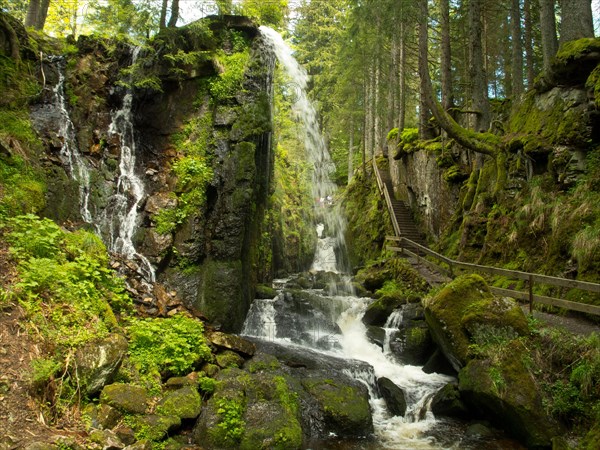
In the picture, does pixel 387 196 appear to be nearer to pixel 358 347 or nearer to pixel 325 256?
pixel 325 256

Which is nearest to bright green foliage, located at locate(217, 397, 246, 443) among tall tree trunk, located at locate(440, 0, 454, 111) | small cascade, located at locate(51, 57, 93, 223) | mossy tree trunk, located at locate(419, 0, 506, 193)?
small cascade, located at locate(51, 57, 93, 223)

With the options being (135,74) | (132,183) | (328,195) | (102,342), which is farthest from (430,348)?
(328,195)

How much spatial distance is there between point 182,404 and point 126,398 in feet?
3.20

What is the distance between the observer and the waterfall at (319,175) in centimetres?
2400

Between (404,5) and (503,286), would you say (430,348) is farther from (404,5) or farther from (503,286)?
(404,5)

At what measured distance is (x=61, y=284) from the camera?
6840mm

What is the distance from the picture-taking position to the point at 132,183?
1206 centimetres

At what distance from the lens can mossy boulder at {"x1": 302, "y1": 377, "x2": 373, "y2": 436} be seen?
744 cm

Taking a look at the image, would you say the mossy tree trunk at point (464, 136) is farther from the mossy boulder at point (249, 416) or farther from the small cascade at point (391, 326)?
the mossy boulder at point (249, 416)

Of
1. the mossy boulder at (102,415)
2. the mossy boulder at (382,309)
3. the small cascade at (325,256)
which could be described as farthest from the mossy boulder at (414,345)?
the small cascade at (325,256)

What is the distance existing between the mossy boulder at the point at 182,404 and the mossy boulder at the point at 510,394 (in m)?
5.26

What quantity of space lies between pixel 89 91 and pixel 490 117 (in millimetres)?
14959

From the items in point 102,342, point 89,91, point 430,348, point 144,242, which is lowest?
point 430,348

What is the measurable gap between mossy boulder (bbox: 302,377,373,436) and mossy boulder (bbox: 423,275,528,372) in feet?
7.63
